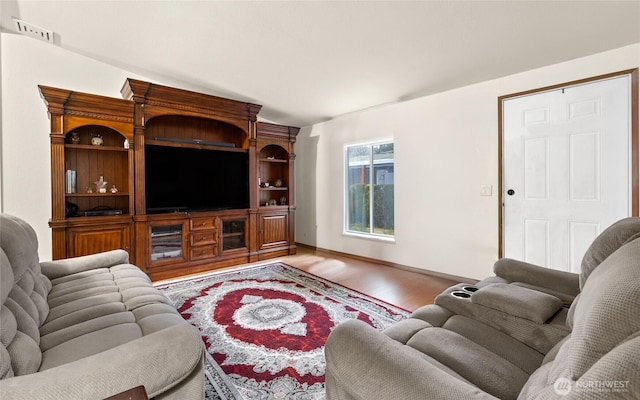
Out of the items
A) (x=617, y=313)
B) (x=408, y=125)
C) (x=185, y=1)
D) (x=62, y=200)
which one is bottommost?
(x=617, y=313)

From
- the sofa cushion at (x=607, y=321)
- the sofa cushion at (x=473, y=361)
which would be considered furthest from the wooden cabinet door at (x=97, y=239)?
the sofa cushion at (x=607, y=321)

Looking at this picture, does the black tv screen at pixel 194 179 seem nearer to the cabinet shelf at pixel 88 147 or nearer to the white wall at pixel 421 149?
the cabinet shelf at pixel 88 147

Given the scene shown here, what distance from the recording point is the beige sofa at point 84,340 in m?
0.90

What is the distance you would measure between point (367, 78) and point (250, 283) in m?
2.86

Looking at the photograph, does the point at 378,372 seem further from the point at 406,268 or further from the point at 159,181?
the point at 159,181

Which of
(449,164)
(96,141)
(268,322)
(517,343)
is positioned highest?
(96,141)

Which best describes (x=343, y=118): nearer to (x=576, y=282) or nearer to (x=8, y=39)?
(x=576, y=282)

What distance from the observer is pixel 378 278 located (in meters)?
3.72

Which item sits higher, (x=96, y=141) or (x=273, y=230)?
(x=96, y=141)

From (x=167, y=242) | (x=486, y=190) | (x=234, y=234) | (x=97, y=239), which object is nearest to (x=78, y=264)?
(x=97, y=239)

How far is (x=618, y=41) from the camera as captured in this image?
2494mm

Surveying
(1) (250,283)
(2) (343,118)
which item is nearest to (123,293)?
(1) (250,283)

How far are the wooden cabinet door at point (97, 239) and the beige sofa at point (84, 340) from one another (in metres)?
1.59

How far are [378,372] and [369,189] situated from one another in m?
4.05
